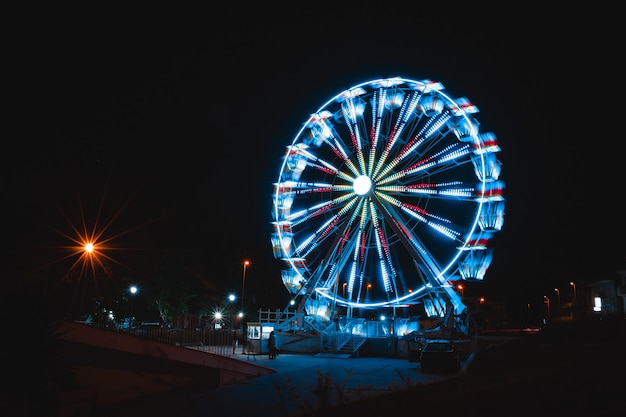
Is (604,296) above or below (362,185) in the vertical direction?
below

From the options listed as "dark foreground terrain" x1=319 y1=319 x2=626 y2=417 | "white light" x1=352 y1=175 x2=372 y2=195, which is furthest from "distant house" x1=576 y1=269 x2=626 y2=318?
"dark foreground terrain" x1=319 y1=319 x2=626 y2=417

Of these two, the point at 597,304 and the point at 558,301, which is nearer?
the point at 597,304

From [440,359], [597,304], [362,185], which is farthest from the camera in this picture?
[597,304]

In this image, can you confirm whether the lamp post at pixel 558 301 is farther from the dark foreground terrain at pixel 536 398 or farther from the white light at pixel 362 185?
the dark foreground terrain at pixel 536 398

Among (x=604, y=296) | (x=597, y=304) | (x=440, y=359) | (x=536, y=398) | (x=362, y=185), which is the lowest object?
(x=440, y=359)

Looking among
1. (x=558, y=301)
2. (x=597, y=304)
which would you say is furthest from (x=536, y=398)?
(x=558, y=301)

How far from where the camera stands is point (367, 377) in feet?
61.7

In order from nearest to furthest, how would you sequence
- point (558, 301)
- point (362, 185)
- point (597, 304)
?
point (362, 185), point (597, 304), point (558, 301)

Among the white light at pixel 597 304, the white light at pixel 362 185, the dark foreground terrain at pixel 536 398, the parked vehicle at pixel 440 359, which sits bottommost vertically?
the parked vehicle at pixel 440 359

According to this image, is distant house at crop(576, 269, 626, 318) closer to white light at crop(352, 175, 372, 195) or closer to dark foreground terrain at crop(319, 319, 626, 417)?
white light at crop(352, 175, 372, 195)

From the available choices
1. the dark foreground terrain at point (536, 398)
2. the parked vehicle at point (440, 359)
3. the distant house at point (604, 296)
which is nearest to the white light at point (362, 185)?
the parked vehicle at point (440, 359)

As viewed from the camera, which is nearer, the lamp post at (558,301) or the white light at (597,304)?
the white light at (597,304)

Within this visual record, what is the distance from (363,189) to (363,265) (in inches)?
202

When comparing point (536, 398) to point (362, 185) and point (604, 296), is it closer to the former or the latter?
point (362, 185)
